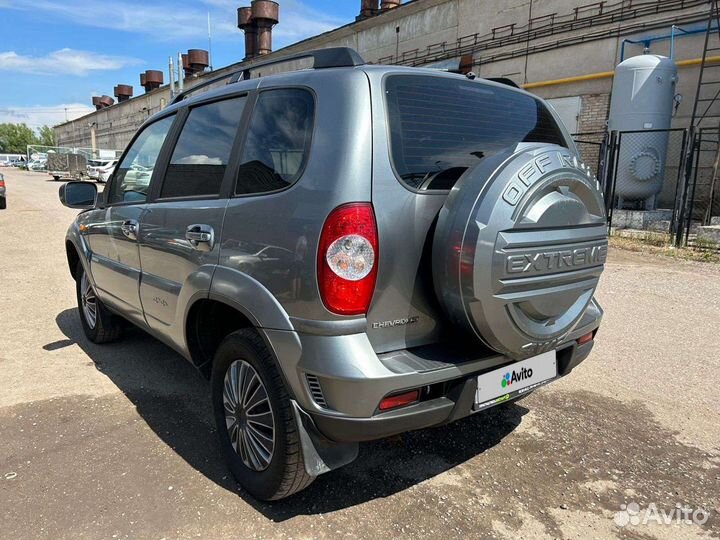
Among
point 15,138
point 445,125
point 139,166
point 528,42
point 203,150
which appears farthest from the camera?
point 15,138

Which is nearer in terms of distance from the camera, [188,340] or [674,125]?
[188,340]

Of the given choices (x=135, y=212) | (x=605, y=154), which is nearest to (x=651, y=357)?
(x=135, y=212)

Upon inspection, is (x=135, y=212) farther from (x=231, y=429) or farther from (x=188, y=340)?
(x=231, y=429)

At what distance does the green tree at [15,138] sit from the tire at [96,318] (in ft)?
371

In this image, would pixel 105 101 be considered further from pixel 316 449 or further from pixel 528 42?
pixel 316 449

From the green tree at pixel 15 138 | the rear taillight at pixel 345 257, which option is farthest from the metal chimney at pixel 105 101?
the rear taillight at pixel 345 257

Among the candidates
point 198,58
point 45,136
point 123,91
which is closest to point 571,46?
point 198,58

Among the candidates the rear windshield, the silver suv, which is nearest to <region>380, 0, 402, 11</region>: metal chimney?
the rear windshield

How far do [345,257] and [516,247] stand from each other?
659 millimetres

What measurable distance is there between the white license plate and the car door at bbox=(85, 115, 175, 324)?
2.25 meters

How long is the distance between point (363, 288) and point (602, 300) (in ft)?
16.1

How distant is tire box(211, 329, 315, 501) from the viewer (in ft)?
7.04

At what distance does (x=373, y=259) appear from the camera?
6.55 feet

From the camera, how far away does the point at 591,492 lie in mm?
2502
